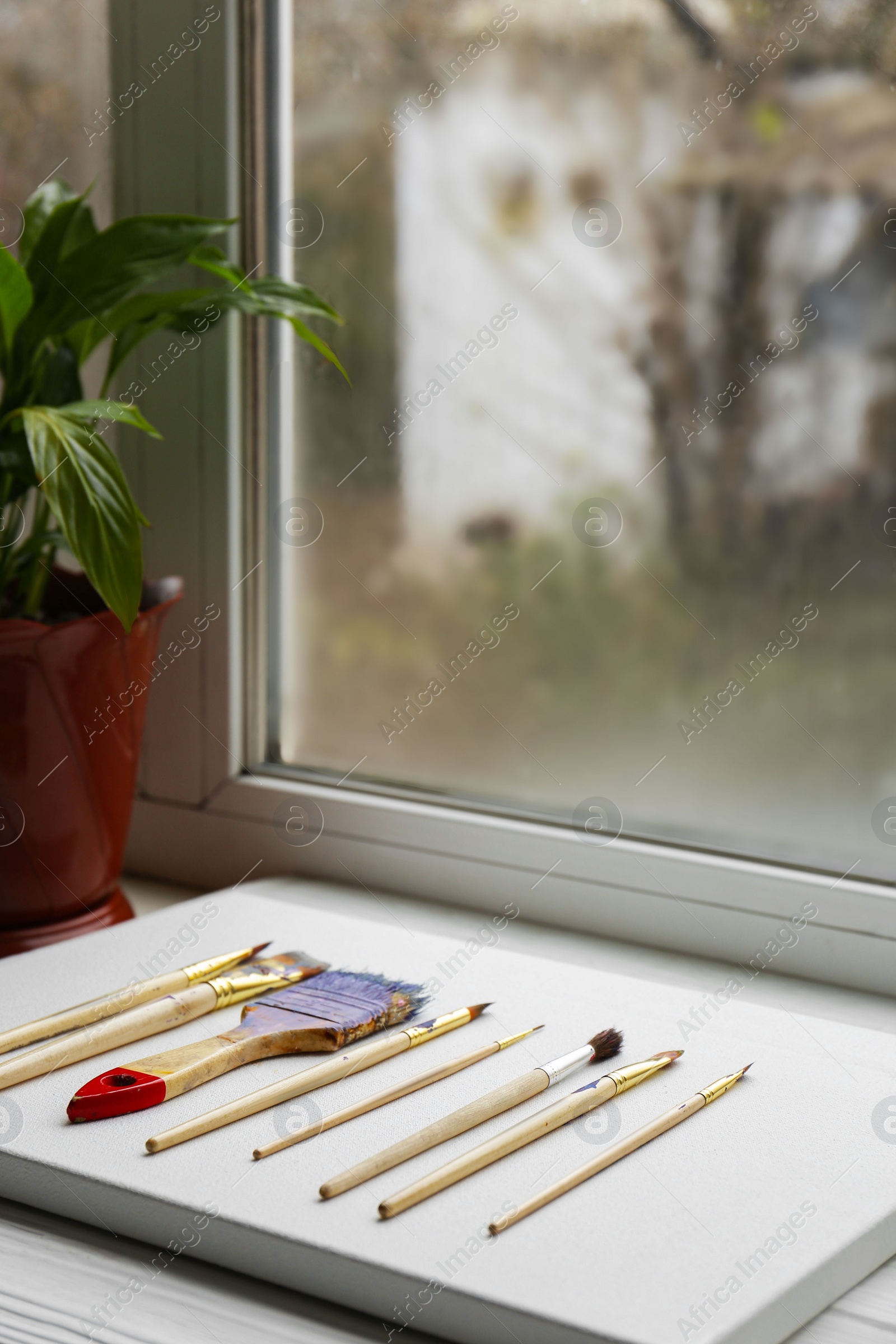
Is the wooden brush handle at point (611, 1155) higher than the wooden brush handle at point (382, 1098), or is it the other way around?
the wooden brush handle at point (382, 1098)

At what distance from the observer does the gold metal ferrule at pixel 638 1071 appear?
611 mm

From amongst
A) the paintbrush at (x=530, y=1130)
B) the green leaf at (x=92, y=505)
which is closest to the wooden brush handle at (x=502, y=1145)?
the paintbrush at (x=530, y=1130)

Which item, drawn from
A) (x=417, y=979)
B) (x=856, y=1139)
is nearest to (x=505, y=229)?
(x=417, y=979)

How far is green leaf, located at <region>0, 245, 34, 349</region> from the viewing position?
763 millimetres

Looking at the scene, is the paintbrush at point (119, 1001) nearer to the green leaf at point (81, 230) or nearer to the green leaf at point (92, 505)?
the green leaf at point (92, 505)

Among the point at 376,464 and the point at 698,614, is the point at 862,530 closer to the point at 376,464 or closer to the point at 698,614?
the point at 698,614

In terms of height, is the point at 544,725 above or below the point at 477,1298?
above

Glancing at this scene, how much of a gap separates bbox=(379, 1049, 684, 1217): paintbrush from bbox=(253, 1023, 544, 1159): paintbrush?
0.20ft

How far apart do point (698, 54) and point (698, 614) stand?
0.40 meters

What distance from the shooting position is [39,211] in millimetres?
890

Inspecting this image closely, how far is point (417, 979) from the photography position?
0.76m

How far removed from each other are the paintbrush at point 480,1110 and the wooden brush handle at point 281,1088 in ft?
0.22

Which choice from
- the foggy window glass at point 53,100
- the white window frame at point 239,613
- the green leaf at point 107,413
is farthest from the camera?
the foggy window glass at point 53,100

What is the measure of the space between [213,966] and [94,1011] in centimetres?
8
